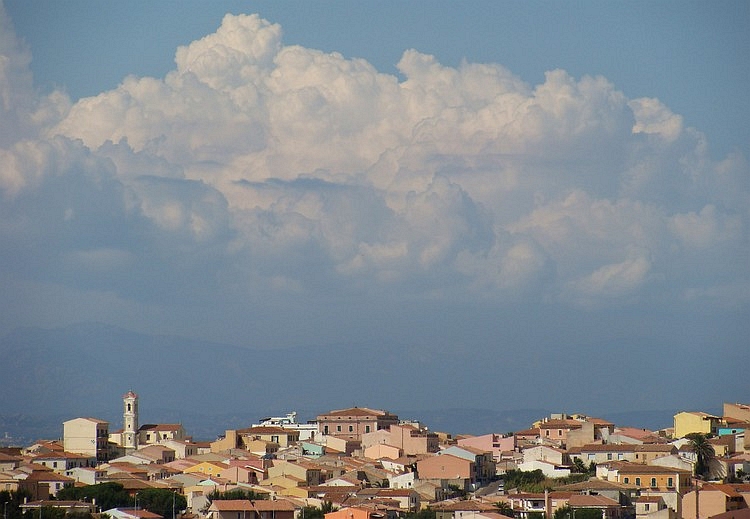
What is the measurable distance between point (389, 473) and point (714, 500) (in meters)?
17.3

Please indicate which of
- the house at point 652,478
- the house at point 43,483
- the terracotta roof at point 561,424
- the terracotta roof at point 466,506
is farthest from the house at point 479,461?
the house at point 43,483

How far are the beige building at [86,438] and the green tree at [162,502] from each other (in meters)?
17.2

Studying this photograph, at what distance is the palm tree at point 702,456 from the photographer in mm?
74438

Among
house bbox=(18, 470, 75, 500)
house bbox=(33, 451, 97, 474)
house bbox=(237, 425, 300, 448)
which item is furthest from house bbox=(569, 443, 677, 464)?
house bbox=(18, 470, 75, 500)

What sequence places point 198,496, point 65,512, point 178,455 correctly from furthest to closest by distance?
point 178,455, point 198,496, point 65,512

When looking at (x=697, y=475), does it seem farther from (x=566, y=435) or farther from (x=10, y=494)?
(x=10, y=494)

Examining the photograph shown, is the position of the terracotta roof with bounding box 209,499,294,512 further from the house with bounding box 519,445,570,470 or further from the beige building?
the beige building

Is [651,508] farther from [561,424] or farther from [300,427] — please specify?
[300,427]

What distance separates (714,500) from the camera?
6531 centimetres

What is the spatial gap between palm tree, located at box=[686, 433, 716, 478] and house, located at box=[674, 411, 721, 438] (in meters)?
7.99

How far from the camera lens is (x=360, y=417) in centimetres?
9825

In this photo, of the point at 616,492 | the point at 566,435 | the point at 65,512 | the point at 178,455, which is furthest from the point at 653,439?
the point at 65,512

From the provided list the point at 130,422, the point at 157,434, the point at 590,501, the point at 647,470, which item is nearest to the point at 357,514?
the point at 590,501

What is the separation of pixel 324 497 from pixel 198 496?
16.3 feet
